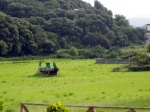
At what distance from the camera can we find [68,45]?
301 feet

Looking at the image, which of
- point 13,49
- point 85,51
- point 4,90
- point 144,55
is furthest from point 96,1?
point 4,90

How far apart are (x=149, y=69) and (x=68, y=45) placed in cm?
4928

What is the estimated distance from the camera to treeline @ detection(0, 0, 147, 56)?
243ft

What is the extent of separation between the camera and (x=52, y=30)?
9594cm

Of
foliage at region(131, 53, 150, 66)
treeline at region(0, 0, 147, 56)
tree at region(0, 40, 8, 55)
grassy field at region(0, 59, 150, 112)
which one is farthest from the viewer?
treeline at region(0, 0, 147, 56)

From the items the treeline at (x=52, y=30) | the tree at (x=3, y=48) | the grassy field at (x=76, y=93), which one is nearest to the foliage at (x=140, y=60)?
the grassy field at (x=76, y=93)

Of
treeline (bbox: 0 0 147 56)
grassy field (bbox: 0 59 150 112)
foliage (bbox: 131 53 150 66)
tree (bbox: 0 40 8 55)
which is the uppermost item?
treeline (bbox: 0 0 147 56)

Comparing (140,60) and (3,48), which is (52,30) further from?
(140,60)

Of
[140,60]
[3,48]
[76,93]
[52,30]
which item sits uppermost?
[52,30]

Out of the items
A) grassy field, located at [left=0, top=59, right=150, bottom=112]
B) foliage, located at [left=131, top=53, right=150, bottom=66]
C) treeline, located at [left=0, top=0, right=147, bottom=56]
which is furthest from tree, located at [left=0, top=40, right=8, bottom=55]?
grassy field, located at [left=0, top=59, right=150, bottom=112]

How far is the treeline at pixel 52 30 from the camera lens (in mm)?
74181

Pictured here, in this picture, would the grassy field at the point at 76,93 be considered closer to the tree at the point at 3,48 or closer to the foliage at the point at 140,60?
the foliage at the point at 140,60

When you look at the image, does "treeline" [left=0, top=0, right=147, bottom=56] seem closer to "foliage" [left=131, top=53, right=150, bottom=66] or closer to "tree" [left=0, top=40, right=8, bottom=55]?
"tree" [left=0, top=40, right=8, bottom=55]

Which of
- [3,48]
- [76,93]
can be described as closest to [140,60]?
[76,93]
